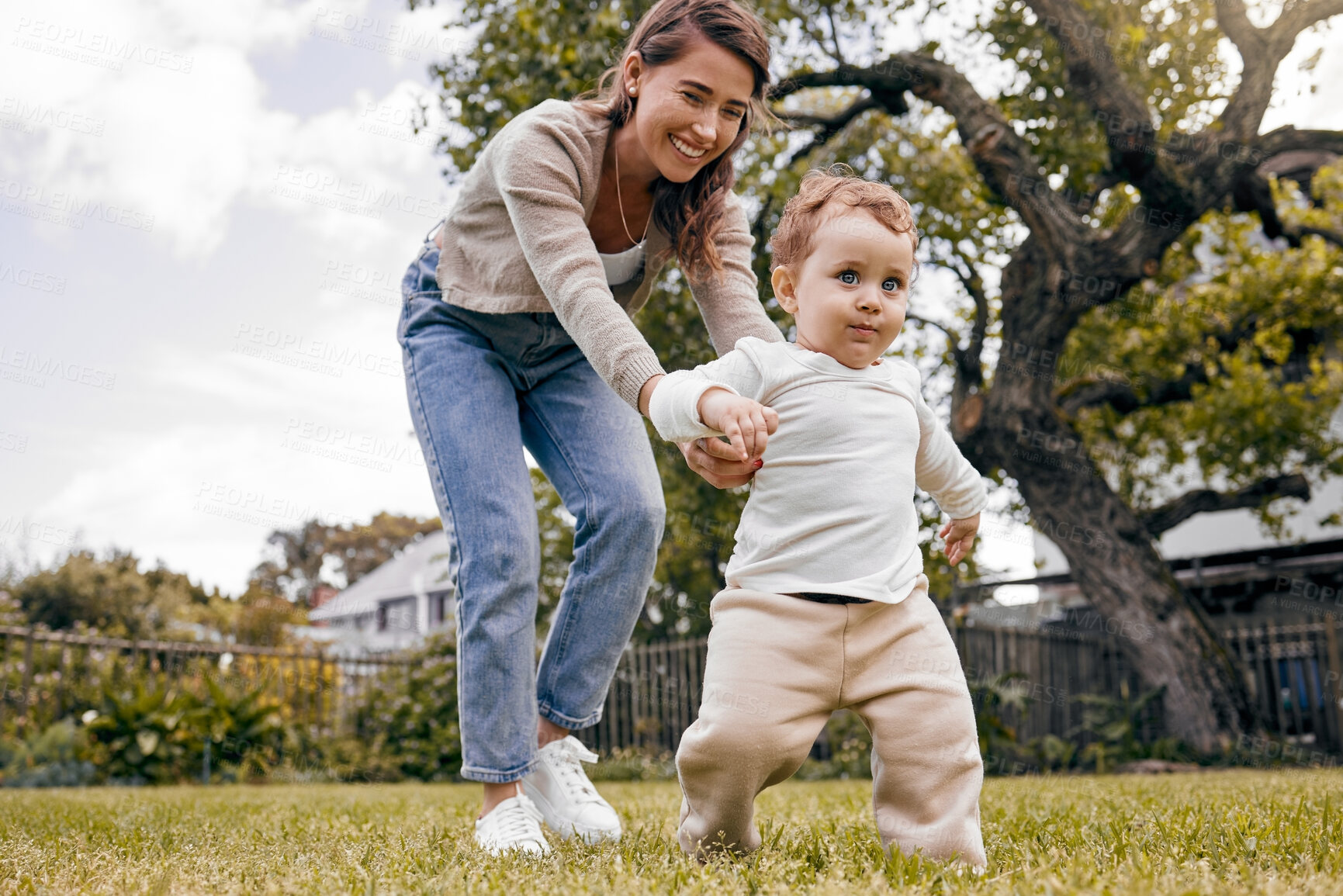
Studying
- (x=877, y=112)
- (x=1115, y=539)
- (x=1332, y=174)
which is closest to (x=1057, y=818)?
(x=1115, y=539)

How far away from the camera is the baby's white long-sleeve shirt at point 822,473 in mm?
1756

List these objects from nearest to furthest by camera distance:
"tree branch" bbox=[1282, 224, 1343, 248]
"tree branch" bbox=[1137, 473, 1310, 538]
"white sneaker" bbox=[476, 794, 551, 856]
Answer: "white sneaker" bbox=[476, 794, 551, 856] → "tree branch" bbox=[1282, 224, 1343, 248] → "tree branch" bbox=[1137, 473, 1310, 538]

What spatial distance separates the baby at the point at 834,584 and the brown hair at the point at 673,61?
462 millimetres

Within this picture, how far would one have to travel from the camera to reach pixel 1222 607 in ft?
51.4

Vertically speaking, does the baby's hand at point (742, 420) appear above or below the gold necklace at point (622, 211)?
below

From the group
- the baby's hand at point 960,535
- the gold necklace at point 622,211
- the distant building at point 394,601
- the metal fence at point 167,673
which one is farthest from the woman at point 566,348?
the distant building at point 394,601

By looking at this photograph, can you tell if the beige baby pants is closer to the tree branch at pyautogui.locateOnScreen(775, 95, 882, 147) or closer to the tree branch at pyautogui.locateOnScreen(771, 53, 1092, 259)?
the tree branch at pyautogui.locateOnScreen(771, 53, 1092, 259)

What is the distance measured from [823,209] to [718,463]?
584 mm

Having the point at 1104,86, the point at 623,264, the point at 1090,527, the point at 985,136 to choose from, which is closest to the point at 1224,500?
the point at 1090,527

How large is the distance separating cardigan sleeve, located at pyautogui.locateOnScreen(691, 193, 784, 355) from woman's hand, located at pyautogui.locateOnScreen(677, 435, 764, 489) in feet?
1.88

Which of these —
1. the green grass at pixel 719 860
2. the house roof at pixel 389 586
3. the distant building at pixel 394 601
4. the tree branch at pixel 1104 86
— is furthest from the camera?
the house roof at pixel 389 586

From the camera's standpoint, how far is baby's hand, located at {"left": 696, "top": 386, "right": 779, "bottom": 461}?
1535 millimetres

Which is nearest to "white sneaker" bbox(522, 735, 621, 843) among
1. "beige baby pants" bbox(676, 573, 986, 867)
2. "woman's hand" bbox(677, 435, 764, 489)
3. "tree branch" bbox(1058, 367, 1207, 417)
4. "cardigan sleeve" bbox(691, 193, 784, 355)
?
"beige baby pants" bbox(676, 573, 986, 867)

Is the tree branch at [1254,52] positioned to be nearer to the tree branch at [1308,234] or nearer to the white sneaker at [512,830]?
the tree branch at [1308,234]
